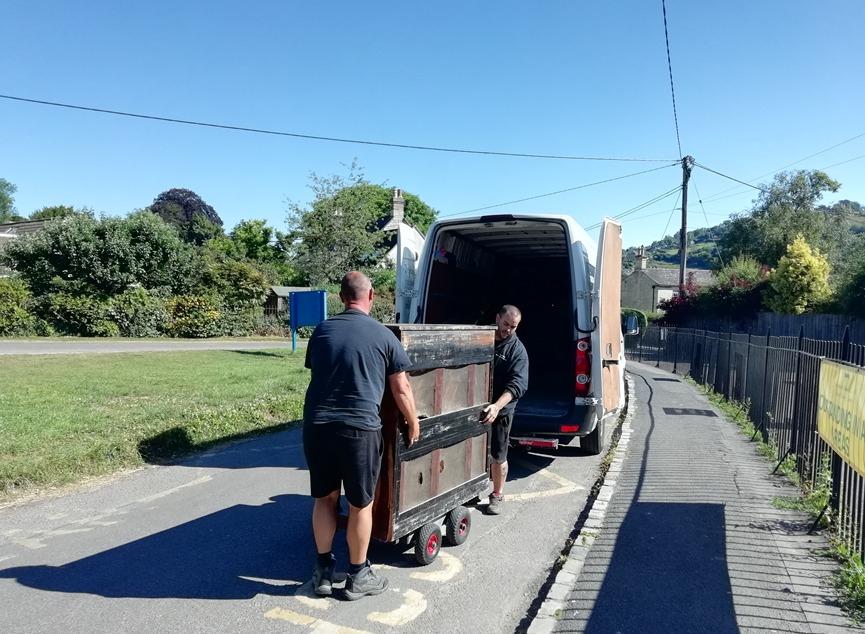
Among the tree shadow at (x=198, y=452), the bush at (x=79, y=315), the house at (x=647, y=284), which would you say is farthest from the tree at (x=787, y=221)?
the tree shadow at (x=198, y=452)

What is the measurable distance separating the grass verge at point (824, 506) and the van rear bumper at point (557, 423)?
1.79 m

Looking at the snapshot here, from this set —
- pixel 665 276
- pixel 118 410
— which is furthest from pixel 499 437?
pixel 665 276

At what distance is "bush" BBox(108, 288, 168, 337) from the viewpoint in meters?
29.1

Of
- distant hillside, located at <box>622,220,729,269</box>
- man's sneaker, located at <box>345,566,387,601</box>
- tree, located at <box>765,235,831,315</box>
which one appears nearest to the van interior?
man's sneaker, located at <box>345,566,387,601</box>

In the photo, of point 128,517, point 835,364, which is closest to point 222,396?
point 128,517

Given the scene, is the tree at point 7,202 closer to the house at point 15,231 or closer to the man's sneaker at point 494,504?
the house at point 15,231

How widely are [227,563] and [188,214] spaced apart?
8104 centimetres

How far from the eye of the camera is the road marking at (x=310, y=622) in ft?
11.6

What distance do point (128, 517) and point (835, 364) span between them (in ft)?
18.9

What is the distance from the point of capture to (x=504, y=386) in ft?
18.7

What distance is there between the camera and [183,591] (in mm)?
3998

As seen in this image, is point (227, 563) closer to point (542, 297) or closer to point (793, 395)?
point (793, 395)

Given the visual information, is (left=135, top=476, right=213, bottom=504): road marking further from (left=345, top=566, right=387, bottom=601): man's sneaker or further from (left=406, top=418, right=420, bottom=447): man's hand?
(left=406, top=418, right=420, bottom=447): man's hand

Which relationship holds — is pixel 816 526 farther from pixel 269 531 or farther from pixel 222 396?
pixel 222 396
